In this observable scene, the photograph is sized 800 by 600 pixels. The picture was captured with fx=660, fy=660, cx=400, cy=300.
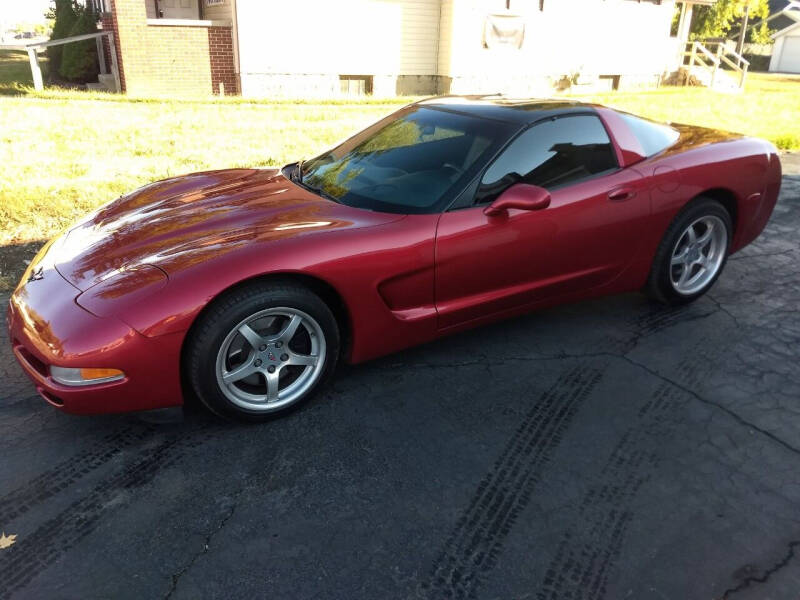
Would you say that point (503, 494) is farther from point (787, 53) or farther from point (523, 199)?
point (787, 53)

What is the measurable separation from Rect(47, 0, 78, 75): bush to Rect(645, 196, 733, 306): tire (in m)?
16.3

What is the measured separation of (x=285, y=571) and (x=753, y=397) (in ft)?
8.23

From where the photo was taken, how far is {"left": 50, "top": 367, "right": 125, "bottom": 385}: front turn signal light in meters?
2.64

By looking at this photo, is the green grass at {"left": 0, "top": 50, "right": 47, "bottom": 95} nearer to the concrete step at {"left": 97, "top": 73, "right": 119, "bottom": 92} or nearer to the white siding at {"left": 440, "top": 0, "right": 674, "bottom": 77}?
the concrete step at {"left": 97, "top": 73, "right": 119, "bottom": 92}

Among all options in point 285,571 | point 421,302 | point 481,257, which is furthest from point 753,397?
point 285,571

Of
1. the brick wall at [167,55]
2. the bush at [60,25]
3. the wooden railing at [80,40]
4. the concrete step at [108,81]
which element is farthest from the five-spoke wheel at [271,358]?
the bush at [60,25]

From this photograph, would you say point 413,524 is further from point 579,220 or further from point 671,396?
point 579,220

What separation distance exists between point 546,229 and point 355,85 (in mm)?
13194

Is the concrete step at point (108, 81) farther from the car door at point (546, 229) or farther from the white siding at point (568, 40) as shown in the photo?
the car door at point (546, 229)

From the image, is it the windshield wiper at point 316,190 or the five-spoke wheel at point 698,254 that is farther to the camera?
the five-spoke wheel at point 698,254

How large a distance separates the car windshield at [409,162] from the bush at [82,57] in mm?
13751

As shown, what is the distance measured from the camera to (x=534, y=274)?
363cm

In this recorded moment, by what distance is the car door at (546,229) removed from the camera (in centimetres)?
336

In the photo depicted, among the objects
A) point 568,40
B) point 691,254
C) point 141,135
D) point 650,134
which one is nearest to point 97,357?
point 650,134
